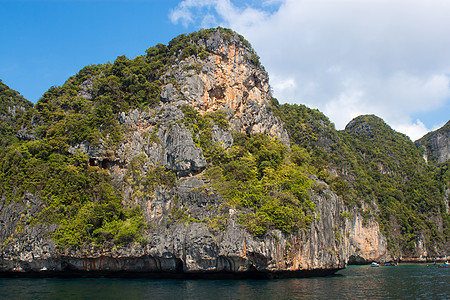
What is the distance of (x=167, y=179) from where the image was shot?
1515 inches

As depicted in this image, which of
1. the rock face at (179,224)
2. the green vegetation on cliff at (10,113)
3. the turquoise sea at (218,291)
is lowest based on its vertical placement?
the turquoise sea at (218,291)

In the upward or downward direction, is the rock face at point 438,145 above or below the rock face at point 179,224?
above

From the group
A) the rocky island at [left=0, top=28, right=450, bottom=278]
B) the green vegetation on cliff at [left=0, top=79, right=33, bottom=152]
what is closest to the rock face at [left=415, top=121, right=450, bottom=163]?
the rocky island at [left=0, top=28, right=450, bottom=278]

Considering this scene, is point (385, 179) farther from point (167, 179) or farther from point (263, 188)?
point (167, 179)

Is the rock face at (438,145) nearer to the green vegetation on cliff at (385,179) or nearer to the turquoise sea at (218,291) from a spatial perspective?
the green vegetation on cliff at (385,179)

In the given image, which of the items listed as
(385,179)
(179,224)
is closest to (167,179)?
(179,224)

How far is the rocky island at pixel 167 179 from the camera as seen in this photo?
108ft

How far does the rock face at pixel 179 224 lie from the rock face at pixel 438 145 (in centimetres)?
9537

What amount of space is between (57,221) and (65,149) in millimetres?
9322

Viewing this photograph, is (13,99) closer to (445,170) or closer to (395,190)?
(395,190)

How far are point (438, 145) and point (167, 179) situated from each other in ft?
373

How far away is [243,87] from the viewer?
53.7m

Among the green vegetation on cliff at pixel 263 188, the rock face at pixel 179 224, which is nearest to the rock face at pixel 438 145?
the rock face at pixel 179 224

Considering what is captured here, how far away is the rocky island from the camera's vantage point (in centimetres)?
3278
